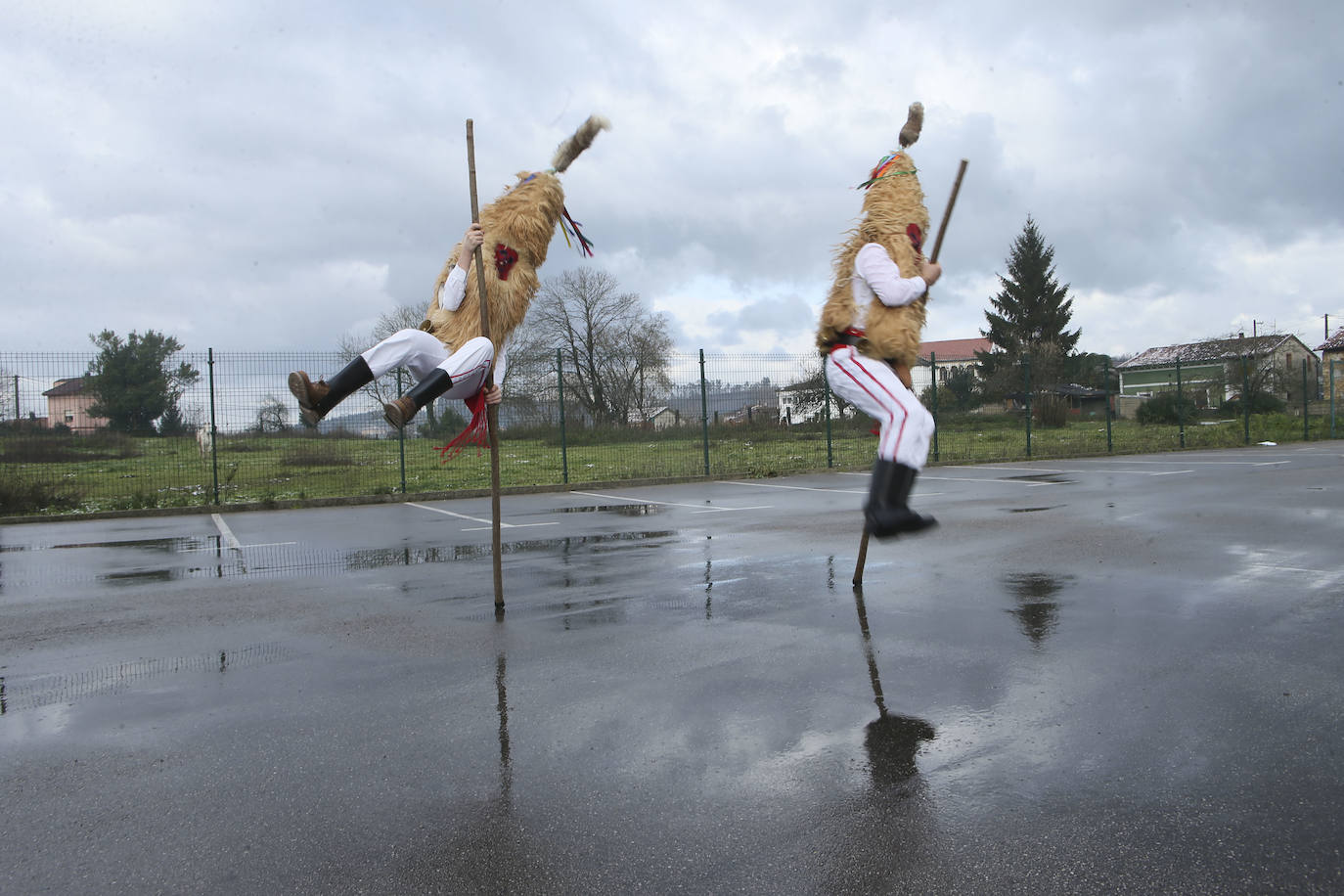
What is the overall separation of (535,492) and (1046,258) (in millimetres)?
52121

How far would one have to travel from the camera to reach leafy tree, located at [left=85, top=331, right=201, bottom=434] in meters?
14.0

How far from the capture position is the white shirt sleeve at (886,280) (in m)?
5.06

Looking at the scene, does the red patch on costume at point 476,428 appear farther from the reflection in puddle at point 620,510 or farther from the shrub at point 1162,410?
the shrub at point 1162,410

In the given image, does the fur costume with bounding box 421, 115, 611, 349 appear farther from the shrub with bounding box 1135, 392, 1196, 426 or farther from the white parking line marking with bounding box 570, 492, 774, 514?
the shrub with bounding box 1135, 392, 1196, 426

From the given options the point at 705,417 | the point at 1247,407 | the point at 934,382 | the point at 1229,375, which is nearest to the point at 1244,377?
the point at 1247,407

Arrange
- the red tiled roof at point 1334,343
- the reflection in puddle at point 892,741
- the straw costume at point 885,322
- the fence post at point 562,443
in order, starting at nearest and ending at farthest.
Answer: the reflection in puddle at point 892,741 → the straw costume at point 885,322 → the fence post at point 562,443 → the red tiled roof at point 1334,343

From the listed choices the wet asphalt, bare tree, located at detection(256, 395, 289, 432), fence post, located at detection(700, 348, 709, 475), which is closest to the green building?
fence post, located at detection(700, 348, 709, 475)

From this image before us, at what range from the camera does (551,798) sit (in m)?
2.93

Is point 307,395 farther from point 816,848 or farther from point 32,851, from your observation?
point 816,848

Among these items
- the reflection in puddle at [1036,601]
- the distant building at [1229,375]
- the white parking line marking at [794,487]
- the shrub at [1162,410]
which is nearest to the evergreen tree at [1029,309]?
the distant building at [1229,375]

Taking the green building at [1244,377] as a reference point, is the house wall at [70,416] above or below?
below

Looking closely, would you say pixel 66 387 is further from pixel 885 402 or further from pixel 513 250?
pixel 885 402

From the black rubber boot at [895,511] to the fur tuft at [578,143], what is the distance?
281cm

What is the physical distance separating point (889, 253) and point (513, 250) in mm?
2304
